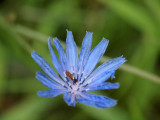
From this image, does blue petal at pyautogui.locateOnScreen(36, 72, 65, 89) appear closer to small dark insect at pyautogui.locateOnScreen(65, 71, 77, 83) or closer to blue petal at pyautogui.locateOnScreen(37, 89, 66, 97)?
blue petal at pyautogui.locateOnScreen(37, 89, 66, 97)

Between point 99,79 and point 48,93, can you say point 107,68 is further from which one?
point 48,93

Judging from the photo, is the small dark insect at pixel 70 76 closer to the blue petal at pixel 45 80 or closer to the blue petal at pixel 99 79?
the blue petal at pixel 99 79

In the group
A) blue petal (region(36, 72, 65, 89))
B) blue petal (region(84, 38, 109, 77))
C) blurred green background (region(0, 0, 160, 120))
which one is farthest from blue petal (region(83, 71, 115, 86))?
blurred green background (region(0, 0, 160, 120))

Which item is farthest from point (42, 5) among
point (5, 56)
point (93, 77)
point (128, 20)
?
point (93, 77)

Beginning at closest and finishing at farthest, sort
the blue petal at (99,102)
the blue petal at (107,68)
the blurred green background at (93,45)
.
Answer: the blue petal at (99,102) → the blue petal at (107,68) → the blurred green background at (93,45)

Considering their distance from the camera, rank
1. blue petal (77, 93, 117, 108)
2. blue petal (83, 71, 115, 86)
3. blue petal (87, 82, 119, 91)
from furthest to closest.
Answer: blue petal (83, 71, 115, 86) < blue petal (87, 82, 119, 91) < blue petal (77, 93, 117, 108)

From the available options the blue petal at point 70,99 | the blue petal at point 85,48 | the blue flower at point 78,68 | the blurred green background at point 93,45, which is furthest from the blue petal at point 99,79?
the blurred green background at point 93,45

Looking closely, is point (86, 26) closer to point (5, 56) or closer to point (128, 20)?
point (128, 20)
